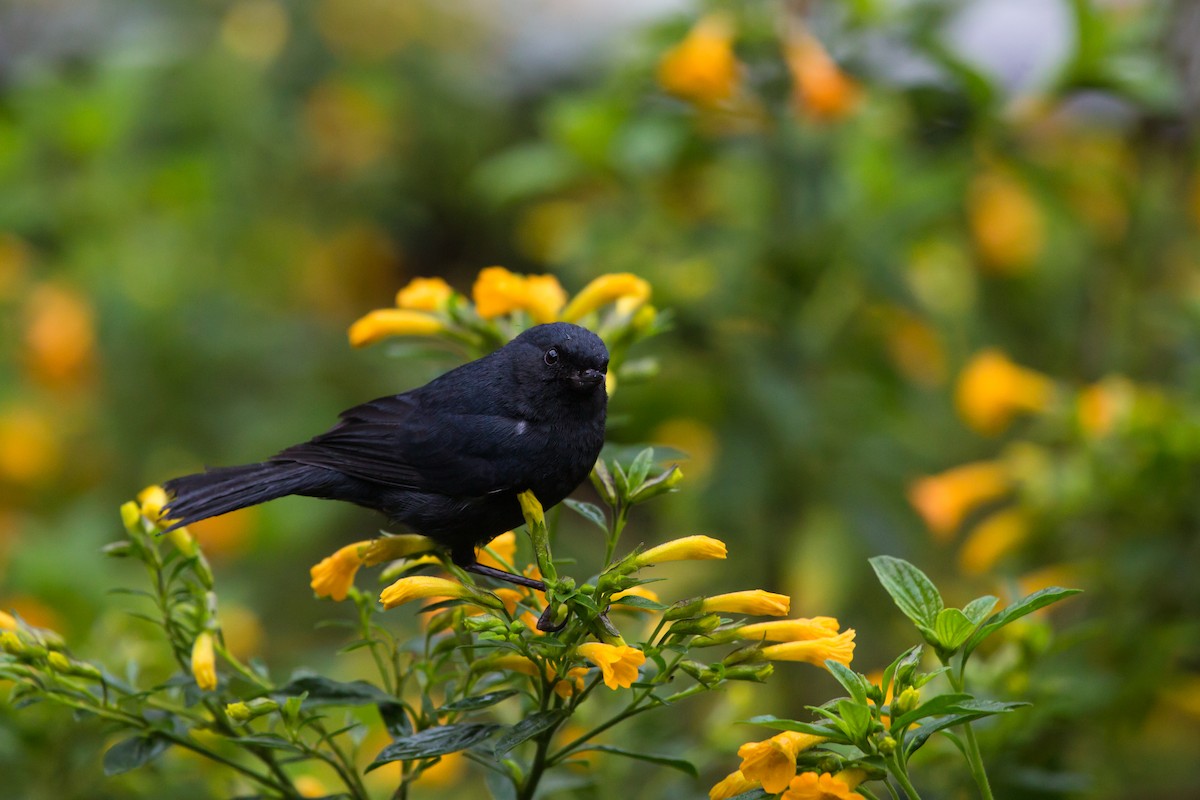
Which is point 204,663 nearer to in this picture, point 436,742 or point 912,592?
point 436,742

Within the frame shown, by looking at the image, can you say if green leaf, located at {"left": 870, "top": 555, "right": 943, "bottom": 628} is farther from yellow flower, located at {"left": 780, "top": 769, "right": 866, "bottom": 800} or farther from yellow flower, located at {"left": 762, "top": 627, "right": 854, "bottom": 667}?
yellow flower, located at {"left": 780, "top": 769, "right": 866, "bottom": 800}

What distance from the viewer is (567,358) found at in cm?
190

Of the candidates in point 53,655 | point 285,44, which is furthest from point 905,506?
point 285,44

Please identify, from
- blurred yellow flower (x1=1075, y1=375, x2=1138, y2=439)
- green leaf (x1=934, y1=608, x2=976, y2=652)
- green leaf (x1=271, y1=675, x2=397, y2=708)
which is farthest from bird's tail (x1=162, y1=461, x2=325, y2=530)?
blurred yellow flower (x1=1075, y1=375, x2=1138, y2=439)

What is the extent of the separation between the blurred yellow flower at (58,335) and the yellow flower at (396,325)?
7.37ft

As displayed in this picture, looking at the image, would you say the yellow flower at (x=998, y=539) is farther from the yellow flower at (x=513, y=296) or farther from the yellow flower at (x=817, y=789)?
the yellow flower at (x=817, y=789)

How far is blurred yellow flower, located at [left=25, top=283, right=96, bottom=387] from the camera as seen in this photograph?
3.95 metres

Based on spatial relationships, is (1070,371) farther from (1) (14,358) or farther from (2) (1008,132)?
(1) (14,358)

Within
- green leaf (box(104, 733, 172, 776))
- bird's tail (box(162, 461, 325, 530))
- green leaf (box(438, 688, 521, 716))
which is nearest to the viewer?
green leaf (box(438, 688, 521, 716))

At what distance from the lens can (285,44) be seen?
5.76 meters

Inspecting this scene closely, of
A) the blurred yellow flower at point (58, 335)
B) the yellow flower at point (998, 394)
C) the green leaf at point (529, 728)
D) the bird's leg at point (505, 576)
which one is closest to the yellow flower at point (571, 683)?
the green leaf at point (529, 728)

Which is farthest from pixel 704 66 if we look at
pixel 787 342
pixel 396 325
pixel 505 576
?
pixel 505 576

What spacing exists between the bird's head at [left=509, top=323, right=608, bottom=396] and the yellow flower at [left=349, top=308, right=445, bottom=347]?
0.21m

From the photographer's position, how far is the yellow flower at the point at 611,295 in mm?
2047
